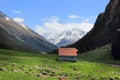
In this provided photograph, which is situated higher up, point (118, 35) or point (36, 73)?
point (118, 35)

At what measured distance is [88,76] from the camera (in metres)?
71.9

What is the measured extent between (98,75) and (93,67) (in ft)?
47.6

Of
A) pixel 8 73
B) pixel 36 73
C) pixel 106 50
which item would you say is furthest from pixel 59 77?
pixel 106 50

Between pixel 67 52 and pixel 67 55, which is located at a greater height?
pixel 67 52

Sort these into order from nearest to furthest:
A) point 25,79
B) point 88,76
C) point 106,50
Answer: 1. point 25,79
2. point 88,76
3. point 106,50

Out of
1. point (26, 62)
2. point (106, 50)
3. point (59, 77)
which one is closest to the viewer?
point (59, 77)

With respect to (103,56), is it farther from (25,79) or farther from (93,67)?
(25,79)

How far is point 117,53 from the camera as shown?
157250mm

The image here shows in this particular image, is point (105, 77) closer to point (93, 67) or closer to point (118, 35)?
point (93, 67)

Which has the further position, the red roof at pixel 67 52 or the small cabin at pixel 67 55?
the red roof at pixel 67 52

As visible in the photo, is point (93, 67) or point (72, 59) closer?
point (93, 67)

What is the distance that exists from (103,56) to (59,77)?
4129 inches

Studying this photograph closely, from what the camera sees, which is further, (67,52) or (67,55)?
(67,52)

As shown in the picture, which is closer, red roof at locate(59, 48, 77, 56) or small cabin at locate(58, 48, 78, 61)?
small cabin at locate(58, 48, 78, 61)
